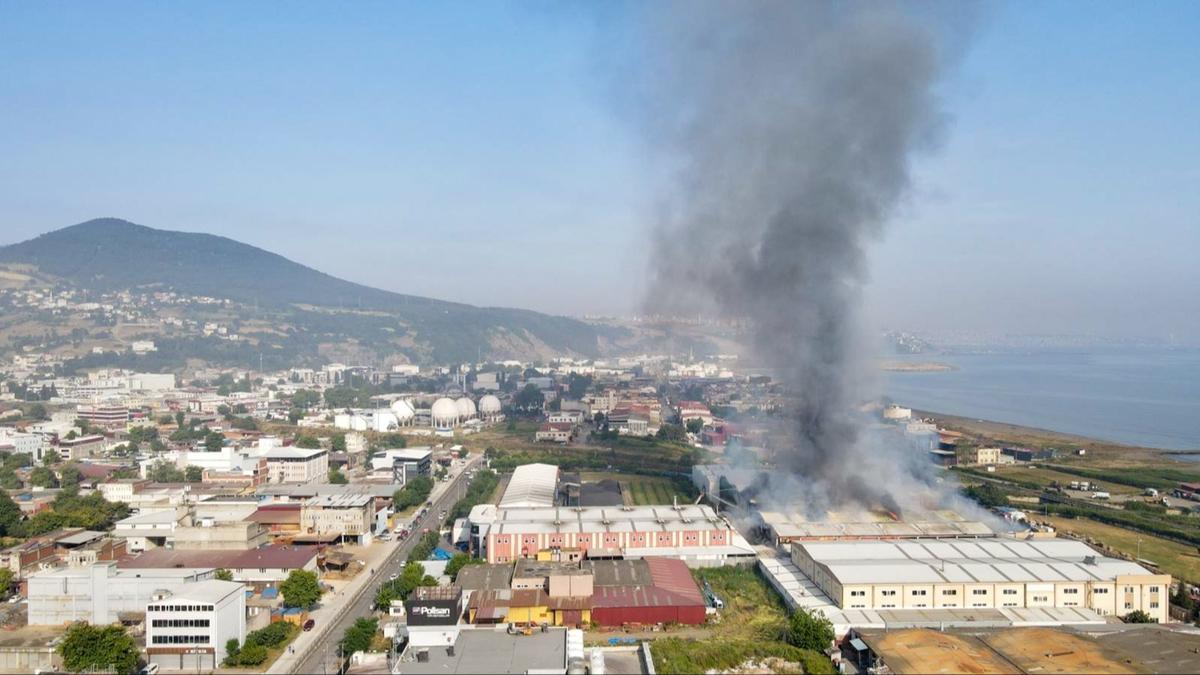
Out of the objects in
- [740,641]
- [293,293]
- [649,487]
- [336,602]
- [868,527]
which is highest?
[293,293]

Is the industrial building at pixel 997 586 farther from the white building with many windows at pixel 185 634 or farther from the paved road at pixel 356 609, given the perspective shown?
the white building with many windows at pixel 185 634

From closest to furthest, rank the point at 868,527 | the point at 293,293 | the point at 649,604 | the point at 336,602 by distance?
the point at 649,604
the point at 336,602
the point at 868,527
the point at 293,293

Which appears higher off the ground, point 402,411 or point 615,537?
point 615,537

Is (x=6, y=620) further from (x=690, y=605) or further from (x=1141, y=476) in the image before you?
(x=1141, y=476)

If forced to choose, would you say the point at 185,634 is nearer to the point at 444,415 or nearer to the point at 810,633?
the point at 810,633

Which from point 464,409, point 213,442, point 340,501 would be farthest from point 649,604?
point 464,409

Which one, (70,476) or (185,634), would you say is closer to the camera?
(185,634)

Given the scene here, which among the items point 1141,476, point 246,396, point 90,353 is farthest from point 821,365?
point 90,353
